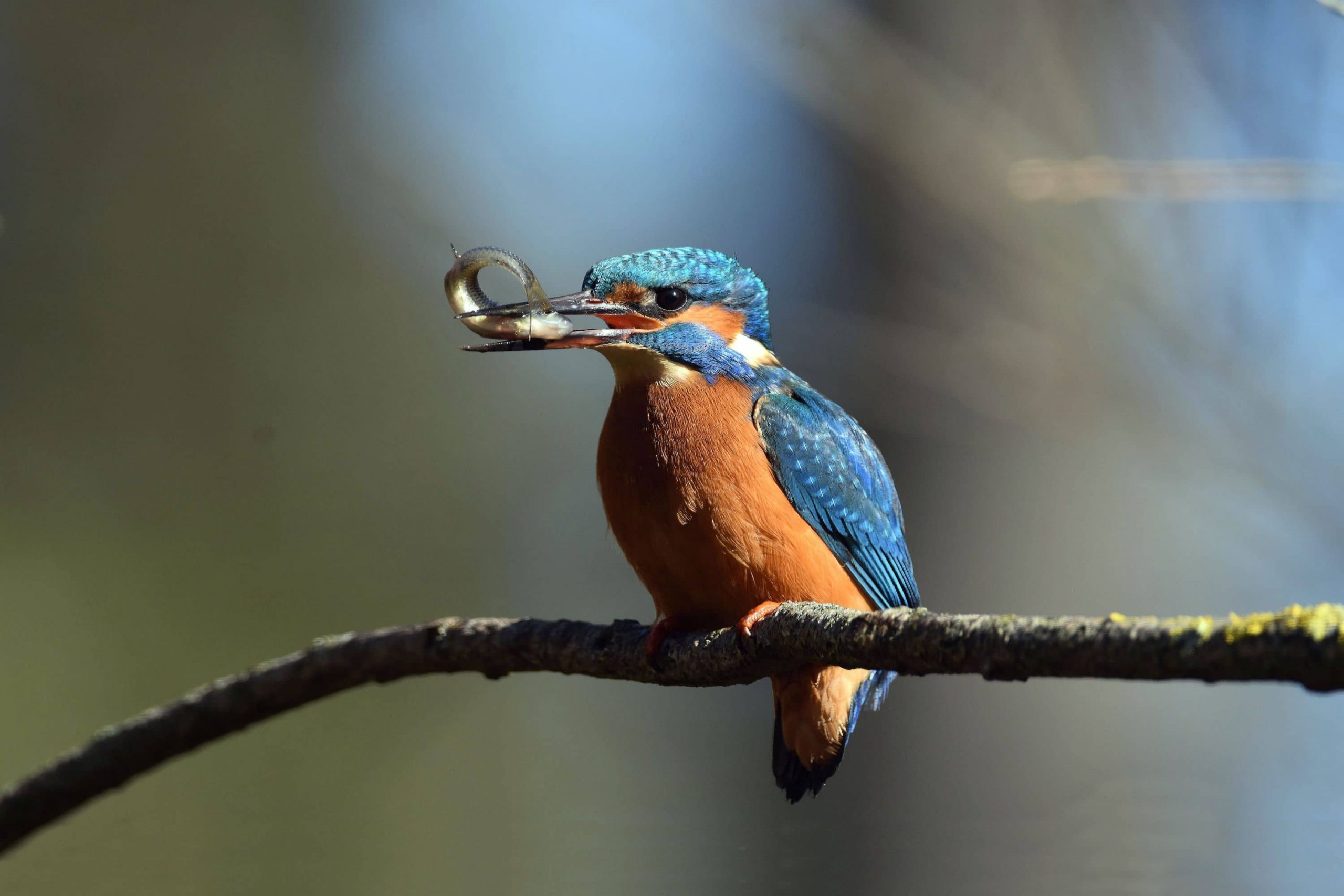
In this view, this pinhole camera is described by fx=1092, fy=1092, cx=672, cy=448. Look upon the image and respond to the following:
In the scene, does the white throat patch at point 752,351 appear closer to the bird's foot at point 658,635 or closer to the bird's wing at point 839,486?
the bird's wing at point 839,486

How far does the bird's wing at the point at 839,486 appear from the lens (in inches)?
87.1

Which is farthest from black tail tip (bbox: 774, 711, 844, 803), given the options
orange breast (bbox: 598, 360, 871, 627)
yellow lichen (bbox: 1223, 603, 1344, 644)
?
yellow lichen (bbox: 1223, 603, 1344, 644)

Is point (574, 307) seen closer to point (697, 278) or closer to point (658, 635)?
point (697, 278)

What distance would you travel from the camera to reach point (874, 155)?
4.47 metres

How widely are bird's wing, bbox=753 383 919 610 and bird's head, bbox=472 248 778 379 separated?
0.14m

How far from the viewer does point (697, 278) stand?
224cm

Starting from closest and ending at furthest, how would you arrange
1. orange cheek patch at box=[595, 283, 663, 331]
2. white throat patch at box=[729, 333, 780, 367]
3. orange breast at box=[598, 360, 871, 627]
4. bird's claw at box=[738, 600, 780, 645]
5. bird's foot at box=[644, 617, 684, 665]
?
bird's claw at box=[738, 600, 780, 645] < bird's foot at box=[644, 617, 684, 665] < orange breast at box=[598, 360, 871, 627] < orange cheek patch at box=[595, 283, 663, 331] < white throat patch at box=[729, 333, 780, 367]

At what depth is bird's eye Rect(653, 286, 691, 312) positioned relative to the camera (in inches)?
86.6

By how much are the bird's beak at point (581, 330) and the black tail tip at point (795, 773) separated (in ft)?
2.80

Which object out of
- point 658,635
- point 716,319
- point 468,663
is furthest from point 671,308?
point 468,663

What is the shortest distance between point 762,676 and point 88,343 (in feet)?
28.6

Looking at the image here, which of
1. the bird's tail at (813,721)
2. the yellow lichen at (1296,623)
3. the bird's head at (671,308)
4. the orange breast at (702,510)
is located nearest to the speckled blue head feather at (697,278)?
the bird's head at (671,308)

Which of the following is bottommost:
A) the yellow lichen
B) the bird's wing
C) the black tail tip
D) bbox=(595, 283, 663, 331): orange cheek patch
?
the black tail tip

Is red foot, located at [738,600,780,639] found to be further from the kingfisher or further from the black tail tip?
the black tail tip
